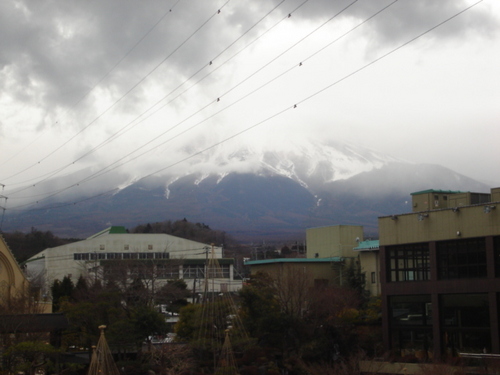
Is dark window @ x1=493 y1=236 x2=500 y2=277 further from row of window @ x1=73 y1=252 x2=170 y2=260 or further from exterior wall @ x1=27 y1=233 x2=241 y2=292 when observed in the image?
row of window @ x1=73 y1=252 x2=170 y2=260

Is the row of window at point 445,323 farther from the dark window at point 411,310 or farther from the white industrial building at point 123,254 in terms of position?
the white industrial building at point 123,254

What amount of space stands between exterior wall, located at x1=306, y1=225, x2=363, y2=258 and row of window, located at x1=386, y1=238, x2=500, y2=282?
2066 cm

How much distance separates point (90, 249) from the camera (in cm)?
10194

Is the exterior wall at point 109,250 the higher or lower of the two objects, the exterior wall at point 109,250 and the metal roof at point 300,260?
the higher

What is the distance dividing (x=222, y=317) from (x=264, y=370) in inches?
210

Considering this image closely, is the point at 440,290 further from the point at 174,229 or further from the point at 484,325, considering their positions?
the point at 174,229

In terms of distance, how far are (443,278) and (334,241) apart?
89.4 ft

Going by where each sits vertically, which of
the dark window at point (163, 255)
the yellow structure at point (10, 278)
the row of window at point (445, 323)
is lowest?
the row of window at point (445, 323)

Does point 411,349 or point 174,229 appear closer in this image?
point 411,349

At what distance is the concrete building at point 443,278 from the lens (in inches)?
1695

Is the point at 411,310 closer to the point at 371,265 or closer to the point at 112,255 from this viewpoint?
the point at 371,265

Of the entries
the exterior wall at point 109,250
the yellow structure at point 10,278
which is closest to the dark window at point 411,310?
the yellow structure at point 10,278

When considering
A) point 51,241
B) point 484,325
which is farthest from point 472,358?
point 51,241

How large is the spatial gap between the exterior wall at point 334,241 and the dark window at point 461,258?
959 inches
